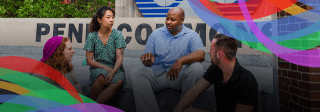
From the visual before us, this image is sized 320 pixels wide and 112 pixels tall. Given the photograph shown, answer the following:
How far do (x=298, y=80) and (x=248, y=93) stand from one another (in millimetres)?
820

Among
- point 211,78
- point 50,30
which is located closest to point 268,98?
point 211,78

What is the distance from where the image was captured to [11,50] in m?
8.10

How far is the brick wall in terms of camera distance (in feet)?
6.91

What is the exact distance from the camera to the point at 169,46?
3.29 m

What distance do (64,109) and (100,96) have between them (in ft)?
1.85

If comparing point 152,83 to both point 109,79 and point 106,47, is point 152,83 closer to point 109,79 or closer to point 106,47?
point 109,79

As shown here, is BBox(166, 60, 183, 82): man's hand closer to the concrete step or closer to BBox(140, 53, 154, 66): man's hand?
the concrete step

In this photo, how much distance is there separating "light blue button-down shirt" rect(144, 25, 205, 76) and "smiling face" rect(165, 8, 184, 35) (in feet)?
0.38

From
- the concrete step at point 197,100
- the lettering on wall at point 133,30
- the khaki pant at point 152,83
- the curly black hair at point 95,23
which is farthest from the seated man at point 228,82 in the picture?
the lettering on wall at point 133,30

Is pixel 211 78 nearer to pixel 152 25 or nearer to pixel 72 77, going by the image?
pixel 72 77

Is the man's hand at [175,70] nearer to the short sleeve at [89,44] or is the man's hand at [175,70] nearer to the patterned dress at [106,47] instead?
the patterned dress at [106,47]

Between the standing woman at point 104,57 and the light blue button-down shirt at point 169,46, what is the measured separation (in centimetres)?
52

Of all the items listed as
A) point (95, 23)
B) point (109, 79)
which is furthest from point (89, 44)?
point (109, 79)

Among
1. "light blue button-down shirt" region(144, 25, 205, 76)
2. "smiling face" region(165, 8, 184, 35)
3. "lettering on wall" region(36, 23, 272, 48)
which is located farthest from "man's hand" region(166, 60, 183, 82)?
"lettering on wall" region(36, 23, 272, 48)
